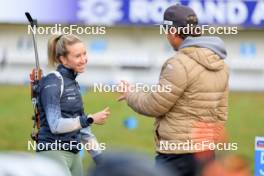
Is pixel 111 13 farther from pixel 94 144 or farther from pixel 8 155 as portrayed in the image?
pixel 8 155

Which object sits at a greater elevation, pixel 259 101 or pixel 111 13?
pixel 111 13

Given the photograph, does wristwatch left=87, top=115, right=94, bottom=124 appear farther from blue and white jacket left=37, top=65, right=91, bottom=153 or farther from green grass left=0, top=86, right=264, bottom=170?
green grass left=0, top=86, right=264, bottom=170

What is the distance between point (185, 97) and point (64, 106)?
2.37ft

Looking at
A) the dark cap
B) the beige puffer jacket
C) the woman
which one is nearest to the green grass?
the woman

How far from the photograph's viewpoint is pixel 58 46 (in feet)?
16.0

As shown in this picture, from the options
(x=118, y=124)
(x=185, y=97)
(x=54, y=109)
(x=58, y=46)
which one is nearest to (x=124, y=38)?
(x=118, y=124)

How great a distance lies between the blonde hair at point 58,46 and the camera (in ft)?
15.9

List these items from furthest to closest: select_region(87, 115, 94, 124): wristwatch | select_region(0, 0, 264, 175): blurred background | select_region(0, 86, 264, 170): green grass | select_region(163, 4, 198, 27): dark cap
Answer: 1. select_region(0, 0, 264, 175): blurred background
2. select_region(0, 86, 264, 170): green grass
3. select_region(87, 115, 94, 124): wristwatch
4. select_region(163, 4, 198, 27): dark cap

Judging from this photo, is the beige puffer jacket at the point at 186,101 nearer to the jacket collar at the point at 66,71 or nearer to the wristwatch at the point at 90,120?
the wristwatch at the point at 90,120

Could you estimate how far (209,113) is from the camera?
4.75 meters

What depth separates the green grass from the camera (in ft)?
35.3

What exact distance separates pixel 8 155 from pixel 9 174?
13 cm

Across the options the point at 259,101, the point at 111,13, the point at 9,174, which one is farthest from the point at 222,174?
the point at 111,13

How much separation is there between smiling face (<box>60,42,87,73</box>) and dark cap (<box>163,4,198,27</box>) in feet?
1.76
